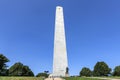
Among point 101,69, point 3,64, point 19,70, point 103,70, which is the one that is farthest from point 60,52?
point 19,70

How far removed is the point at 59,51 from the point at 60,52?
9.3 inches

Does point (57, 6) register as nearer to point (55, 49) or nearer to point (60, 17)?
point (60, 17)

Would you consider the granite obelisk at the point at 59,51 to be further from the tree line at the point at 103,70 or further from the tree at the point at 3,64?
the tree line at the point at 103,70

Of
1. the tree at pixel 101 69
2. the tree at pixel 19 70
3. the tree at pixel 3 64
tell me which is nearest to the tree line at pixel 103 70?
the tree at pixel 101 69

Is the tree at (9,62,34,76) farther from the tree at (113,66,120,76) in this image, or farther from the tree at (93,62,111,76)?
the tree at (113,66,120,76)

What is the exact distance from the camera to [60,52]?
1332 inches

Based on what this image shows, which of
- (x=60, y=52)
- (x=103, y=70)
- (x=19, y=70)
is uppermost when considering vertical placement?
(x=60, y=52)

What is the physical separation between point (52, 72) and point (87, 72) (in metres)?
26.4

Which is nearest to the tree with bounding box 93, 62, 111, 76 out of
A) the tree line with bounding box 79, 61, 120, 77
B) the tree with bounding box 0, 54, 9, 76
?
the tree line with bounding box 79, 61, 120, 77

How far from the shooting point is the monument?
33188 mm

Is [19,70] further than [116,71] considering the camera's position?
Yes

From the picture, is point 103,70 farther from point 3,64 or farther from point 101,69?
point 3,64

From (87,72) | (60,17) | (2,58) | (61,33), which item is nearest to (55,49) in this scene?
(61,33)

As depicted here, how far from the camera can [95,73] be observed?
5328 cm
